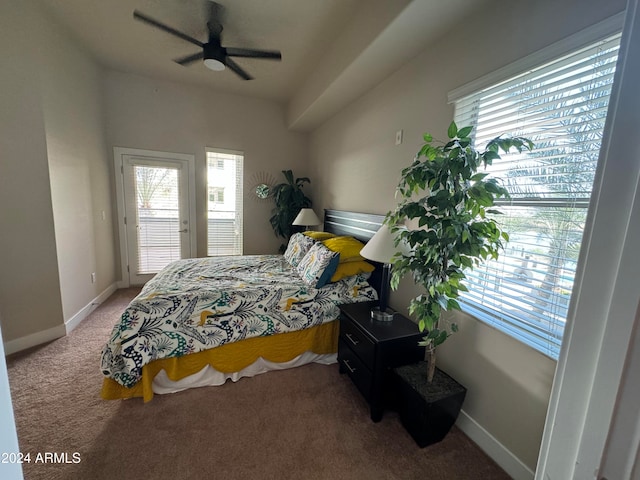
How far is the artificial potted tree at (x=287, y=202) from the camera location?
4.09 meters

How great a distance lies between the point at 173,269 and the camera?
2.65m

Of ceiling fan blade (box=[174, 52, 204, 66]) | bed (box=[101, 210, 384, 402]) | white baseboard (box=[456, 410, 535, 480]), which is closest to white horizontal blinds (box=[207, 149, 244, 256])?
ceiling fan blade (box=[174, 52, 204, 66])

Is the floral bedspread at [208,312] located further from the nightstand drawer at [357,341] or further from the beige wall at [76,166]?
the beige wall at [76,166]

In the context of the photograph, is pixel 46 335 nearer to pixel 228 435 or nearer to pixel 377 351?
pixel 228 435

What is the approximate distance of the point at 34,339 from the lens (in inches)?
94.9

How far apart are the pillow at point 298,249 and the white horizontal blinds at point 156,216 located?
2047 mm

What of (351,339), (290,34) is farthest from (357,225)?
(290,34)

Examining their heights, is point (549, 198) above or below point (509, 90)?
below

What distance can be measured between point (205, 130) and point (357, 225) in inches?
112

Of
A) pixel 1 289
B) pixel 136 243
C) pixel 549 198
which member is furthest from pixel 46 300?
pixel 549 198

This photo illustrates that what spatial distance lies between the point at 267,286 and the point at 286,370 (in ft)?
2.37

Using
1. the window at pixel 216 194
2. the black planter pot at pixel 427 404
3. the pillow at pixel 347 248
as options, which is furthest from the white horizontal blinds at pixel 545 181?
the window at pixel 216 194

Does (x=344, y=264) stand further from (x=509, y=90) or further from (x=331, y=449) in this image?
(x=509, y=90)

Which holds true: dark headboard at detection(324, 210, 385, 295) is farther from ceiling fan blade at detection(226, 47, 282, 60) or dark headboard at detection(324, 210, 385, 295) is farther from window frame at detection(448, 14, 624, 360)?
ceiling fan blade at detection(226, 47, 282, 60)
